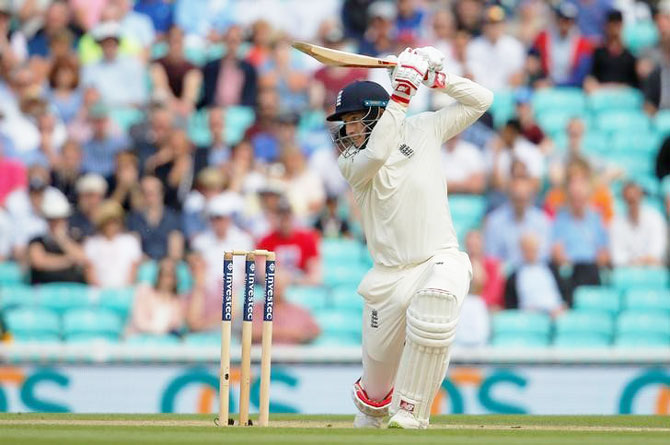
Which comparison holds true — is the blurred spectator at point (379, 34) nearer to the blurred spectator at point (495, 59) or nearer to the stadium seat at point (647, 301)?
the blurred spectator at point (495, 59)

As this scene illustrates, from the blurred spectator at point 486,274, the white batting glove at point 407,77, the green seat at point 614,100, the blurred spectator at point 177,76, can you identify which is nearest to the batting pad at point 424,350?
the white batting glove at point 407,77

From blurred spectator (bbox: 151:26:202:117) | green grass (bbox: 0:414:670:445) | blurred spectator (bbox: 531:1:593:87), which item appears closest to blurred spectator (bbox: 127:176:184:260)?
blurred spectator (bbox: 151:26:202:117)

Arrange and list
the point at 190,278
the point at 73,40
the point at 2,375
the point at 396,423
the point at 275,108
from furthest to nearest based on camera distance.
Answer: the point at 73,40 → the point at 275,108 → the point at 190,278 → the point at 2,375 → the point at 396,423

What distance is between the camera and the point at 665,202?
41.8 ft

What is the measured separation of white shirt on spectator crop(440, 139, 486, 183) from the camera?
12.8 m

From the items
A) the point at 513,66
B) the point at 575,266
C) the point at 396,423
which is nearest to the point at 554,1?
the point at 513,66

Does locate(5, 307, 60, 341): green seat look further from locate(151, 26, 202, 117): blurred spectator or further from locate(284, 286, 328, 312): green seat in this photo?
locate(151, 26, 202, 117): blurred spectator

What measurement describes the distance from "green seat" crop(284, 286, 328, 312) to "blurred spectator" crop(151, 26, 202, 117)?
9.36ft

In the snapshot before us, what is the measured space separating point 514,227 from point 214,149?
9.13 ft

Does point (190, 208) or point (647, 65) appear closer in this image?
point (190, 208)

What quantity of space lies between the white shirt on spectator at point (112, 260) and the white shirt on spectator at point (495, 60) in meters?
4.04

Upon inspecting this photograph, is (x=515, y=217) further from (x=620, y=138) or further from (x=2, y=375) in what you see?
(x=2, y=375)

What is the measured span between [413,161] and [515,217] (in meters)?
4.83

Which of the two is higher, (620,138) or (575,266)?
(620,138)
